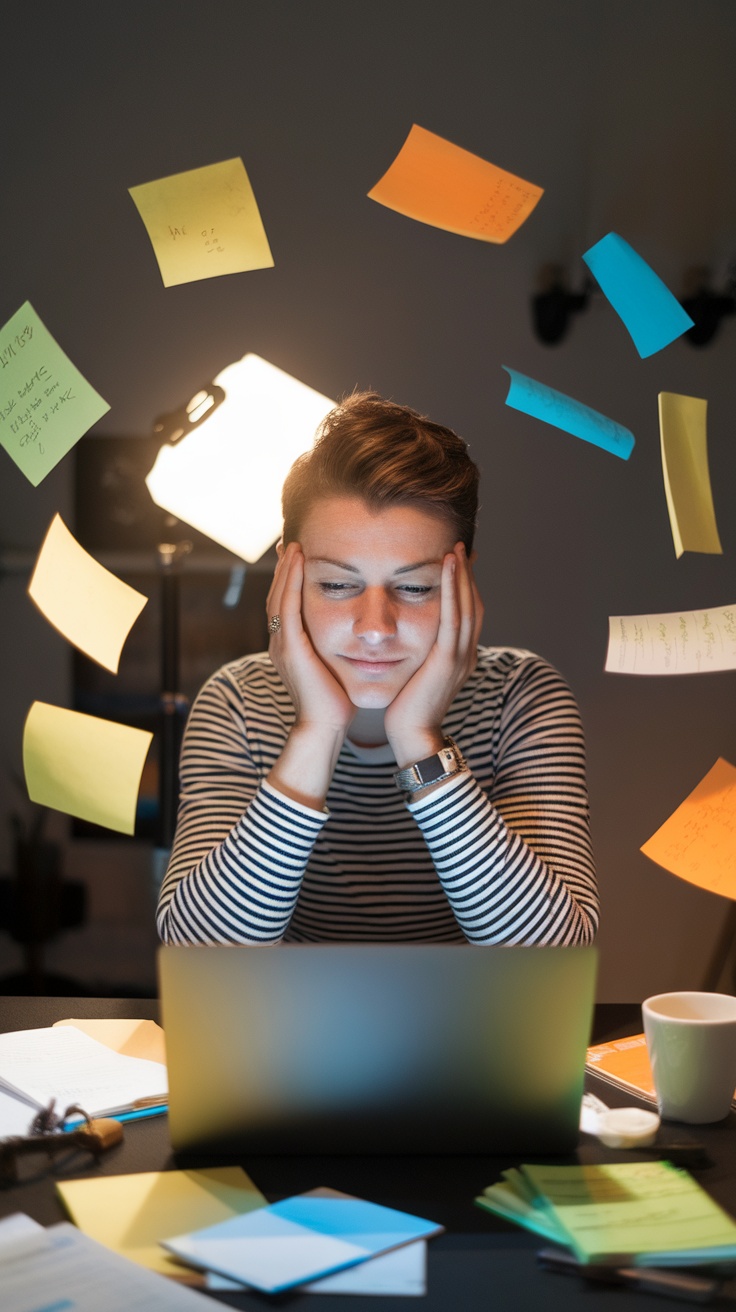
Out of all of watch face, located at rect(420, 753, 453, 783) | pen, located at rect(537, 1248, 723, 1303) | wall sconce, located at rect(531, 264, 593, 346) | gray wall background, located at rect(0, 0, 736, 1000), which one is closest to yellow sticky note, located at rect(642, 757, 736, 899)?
watch face, located at rect(420, 753, 453, 783)

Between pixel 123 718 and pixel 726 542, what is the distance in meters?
1.54

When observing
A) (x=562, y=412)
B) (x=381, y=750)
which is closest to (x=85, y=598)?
(x=381, y=750)

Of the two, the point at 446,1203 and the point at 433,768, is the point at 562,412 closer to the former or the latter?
the point at 433,768

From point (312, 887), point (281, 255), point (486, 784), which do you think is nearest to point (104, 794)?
point (312, 887)

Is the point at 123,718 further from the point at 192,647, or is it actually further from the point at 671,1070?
the point at 671,1070

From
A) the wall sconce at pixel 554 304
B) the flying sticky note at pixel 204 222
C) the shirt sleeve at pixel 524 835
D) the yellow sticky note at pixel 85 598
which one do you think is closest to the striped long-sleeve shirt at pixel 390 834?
the shirt sleeve at pixel 524 835

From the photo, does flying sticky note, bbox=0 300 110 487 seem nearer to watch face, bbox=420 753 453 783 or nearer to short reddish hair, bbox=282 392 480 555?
short reddish hair, bbox=282 392 480 555

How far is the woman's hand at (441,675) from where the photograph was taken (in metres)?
1.33

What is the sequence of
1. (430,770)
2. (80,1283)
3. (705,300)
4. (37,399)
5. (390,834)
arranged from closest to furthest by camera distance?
1. (80,1283)
2. (37,399)
3. (430,770)
4. (390,834)
5. (705,300)

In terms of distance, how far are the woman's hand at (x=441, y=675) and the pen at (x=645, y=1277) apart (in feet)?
2.21

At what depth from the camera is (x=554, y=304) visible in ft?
9.43

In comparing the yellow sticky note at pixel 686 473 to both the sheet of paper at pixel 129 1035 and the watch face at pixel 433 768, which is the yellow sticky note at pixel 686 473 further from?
the sheet of paper at pixel 129 1035

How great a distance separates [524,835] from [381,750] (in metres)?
0.21

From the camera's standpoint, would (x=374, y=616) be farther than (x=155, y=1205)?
Yes
